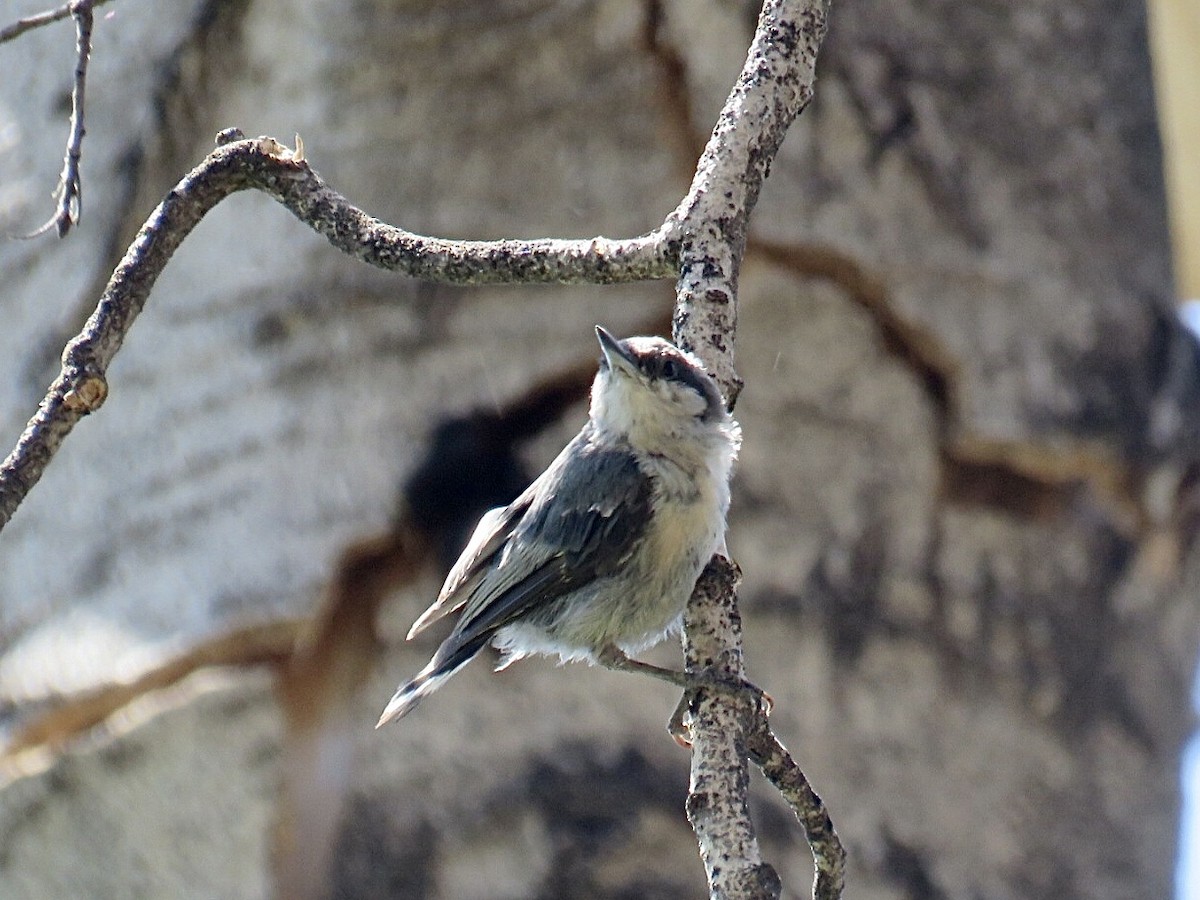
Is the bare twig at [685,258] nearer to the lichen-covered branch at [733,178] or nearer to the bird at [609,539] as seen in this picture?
the lichen-covered branch at [733,178]

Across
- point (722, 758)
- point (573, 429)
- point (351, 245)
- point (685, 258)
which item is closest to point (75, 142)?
point (351, 245)

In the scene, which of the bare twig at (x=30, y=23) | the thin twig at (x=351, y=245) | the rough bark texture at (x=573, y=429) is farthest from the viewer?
the rough bark texture at (x=573, y=429)

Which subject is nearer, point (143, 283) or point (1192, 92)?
point (143, 283)

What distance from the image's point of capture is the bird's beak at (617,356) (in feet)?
9.40

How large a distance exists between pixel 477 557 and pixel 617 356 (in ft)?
1.49

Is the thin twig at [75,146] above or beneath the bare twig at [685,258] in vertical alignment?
above

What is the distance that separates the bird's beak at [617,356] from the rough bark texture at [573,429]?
24.8 inches

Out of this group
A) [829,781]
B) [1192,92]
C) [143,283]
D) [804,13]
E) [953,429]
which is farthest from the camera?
[1192,92]

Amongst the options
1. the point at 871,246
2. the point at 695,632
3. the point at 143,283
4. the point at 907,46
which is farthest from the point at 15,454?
the point at 907,46

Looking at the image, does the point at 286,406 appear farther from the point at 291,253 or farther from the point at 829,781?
the point at 829,781

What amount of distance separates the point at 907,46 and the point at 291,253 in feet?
5.16

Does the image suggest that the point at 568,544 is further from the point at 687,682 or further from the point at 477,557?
the point at 687,682

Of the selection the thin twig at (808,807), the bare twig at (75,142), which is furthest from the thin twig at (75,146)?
the thin twig at (808,807)

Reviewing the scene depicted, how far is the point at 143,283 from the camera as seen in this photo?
1.92 meters
